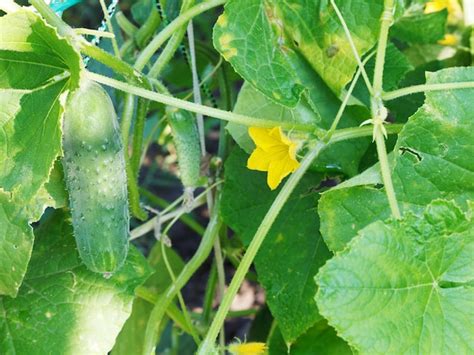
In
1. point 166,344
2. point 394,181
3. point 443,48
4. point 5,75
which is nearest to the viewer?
point 5,75

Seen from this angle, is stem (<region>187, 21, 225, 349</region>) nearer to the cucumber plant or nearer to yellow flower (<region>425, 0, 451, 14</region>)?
the cucumber plant

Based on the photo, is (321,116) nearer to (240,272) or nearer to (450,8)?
(240,272)

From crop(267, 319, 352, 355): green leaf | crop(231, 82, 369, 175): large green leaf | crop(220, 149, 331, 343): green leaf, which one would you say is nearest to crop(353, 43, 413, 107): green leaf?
crop(231, 82, 369, 175): large green leaf

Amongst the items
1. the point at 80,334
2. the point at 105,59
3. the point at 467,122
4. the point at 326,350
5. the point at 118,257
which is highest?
the point at 105,59

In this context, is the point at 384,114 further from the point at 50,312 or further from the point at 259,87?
the point at 50,312

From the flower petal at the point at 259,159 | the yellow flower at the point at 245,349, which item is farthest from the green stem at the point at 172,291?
the flower petal at the point at 259,159

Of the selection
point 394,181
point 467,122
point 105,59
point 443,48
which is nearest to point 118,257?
point 105,59
